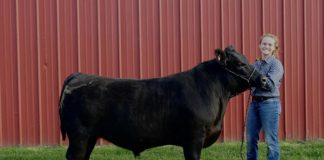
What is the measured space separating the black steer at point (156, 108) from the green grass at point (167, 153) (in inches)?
88.2

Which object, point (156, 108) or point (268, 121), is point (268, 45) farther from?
point (156, 108)

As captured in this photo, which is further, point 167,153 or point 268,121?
point 167,153

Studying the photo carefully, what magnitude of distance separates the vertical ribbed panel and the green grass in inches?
17.9

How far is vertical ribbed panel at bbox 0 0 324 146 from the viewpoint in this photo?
9.42 m

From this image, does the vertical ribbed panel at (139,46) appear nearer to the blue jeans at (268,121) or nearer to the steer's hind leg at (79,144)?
the blue jeans at (268,121)

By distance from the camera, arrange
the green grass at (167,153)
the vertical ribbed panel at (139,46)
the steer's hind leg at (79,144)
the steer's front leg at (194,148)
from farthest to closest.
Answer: the vertical ribbed panel at (139,46)
the green grass at (167,153)
the steer's hind leg at (79,144)
the steer's front leg at (194,148)

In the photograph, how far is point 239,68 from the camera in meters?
6.12

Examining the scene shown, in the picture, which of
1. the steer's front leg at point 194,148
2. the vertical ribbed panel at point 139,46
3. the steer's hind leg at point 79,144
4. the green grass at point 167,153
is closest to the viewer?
the steer's front leg at point 194,148

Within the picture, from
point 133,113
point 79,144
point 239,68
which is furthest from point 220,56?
point 79,144

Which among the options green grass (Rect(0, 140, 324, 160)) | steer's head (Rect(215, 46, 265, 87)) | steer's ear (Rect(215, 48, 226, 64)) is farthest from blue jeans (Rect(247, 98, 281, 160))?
green grass (Rect(0, 140, 324, 160))

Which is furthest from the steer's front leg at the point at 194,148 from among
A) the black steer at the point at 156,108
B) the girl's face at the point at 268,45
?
the girl's face at the point at 268,45

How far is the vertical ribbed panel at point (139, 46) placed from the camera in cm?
942

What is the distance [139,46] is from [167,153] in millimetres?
2119

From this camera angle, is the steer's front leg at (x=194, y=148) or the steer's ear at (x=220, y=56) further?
the steer's ear at (x=220, y=56)
